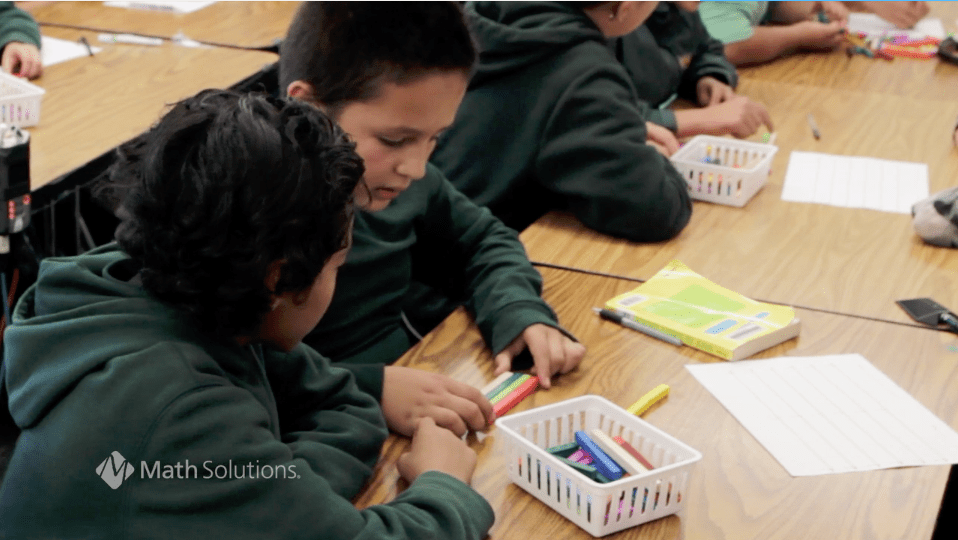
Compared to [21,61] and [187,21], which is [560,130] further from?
[187,21]

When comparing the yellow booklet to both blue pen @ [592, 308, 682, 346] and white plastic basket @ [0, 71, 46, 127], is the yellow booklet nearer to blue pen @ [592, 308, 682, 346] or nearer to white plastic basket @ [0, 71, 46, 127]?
blue pen @ [592, 308, 682, 346]

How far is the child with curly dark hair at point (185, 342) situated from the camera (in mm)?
722

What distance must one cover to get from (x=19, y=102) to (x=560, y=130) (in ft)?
3.39

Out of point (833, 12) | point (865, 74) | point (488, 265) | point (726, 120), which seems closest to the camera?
point (488, 265)

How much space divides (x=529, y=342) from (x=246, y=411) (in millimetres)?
550

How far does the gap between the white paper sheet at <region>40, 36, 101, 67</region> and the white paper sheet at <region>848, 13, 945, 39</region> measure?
222 centimetres

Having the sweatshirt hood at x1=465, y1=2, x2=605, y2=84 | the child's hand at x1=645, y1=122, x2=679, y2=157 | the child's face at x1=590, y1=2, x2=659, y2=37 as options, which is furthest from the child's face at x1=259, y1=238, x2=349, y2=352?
the child's hand at x1=645, y1=122, x2=679, y2=157

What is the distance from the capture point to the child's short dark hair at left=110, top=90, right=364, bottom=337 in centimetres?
74

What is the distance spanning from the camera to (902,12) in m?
3.03

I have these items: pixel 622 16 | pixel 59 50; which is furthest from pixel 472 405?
pixel 59 50

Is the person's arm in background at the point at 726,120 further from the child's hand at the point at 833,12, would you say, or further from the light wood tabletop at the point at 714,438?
the child's hand at the point at 833,12

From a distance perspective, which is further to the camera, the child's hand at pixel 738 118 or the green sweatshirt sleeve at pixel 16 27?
the green sweatshirt sleeve at pixel 16 27

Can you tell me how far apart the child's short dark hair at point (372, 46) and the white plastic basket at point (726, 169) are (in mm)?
632

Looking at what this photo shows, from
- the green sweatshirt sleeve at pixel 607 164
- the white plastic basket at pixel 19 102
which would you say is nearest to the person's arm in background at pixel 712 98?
the green sweatshirt sleeve at pixel 607 164
